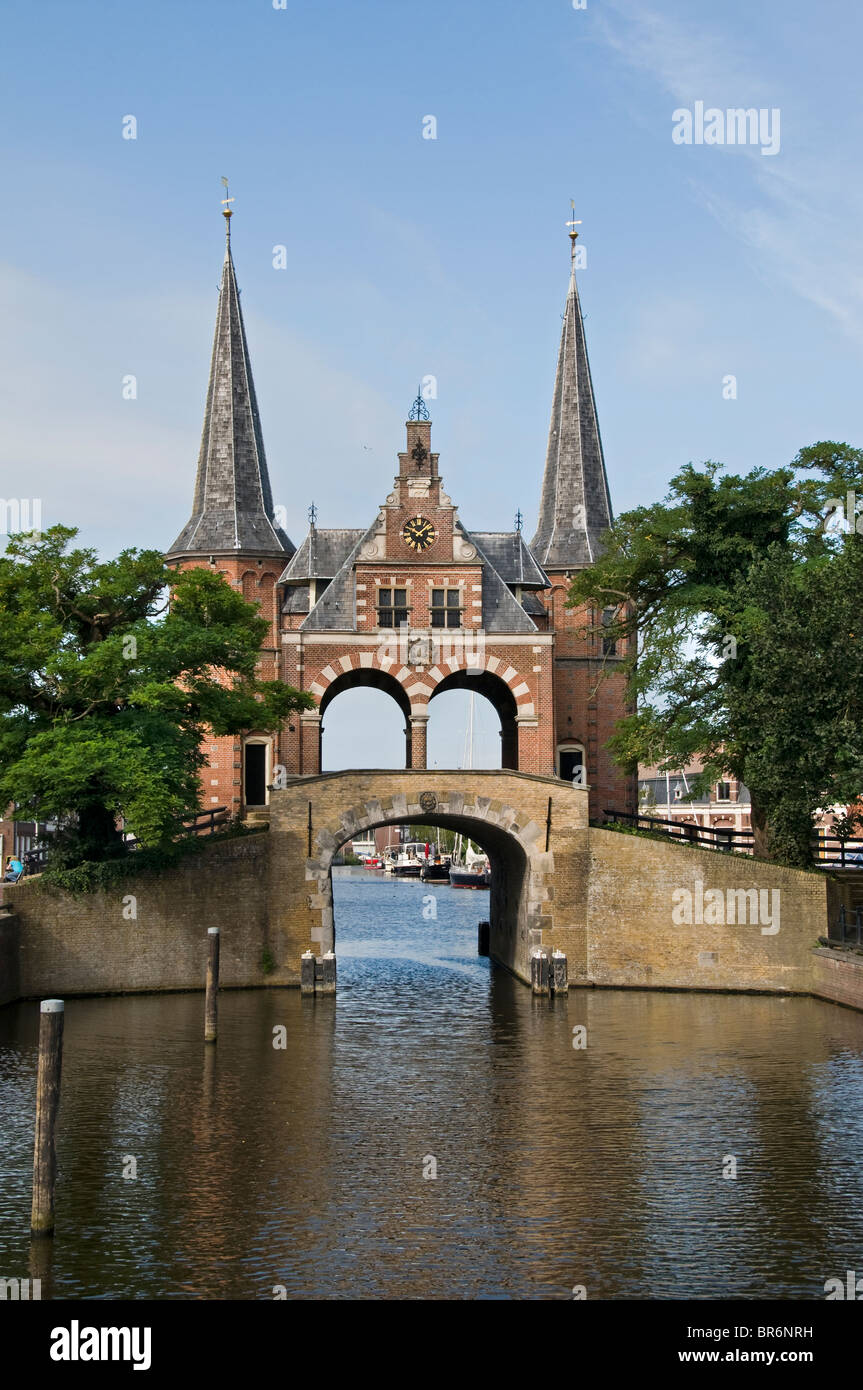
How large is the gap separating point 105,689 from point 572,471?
27728 mm

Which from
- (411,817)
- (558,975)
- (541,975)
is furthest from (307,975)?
(558,975)

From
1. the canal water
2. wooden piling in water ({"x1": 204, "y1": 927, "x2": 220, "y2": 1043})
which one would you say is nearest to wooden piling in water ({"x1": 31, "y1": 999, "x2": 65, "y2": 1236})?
the canal water

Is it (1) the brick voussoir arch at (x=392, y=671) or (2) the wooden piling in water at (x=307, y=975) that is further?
(1) the brick voussoir arch at (x=392, y=671)

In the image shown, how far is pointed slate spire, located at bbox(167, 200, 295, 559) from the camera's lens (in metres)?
56.3

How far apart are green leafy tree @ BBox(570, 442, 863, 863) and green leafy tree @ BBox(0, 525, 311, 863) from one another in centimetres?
1285

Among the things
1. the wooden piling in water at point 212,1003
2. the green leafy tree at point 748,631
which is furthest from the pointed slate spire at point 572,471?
the wooden piling in water at point 212,1003

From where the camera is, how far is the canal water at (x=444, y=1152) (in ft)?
54.6

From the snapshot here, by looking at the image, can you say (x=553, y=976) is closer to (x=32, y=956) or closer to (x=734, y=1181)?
(x=32, y=956)

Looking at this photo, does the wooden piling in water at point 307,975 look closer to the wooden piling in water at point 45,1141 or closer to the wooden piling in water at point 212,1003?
the wooden piling in water at point 212,1003

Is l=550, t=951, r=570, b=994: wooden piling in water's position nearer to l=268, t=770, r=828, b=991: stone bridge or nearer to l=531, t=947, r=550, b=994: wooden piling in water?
l=531, t=947, r=550, b=994: wooden piling in water

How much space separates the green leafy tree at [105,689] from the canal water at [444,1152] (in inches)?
217

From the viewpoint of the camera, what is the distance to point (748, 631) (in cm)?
4006

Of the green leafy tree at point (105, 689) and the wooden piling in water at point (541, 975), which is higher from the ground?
the green leafy tree at point (105, 689)

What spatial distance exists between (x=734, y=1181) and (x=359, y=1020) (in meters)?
16.5
